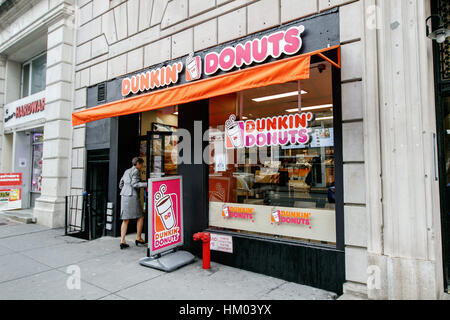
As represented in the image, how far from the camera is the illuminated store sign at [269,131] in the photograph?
4797 millimetres

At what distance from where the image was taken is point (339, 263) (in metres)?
4.17

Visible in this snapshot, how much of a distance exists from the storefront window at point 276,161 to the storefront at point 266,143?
17 millimetres

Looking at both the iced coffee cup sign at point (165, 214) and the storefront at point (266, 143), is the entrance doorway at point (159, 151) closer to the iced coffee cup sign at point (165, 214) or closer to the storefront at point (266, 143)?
the storefront at point (266, 143)

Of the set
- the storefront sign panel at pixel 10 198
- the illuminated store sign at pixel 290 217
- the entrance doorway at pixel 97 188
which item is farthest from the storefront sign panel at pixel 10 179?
the illuminated store sign at pixel 290 217

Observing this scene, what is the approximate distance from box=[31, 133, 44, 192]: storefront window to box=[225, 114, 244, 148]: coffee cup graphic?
10016 mm

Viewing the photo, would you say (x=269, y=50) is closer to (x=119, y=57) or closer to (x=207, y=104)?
(x=207, y=104)

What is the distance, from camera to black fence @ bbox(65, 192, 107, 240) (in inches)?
312

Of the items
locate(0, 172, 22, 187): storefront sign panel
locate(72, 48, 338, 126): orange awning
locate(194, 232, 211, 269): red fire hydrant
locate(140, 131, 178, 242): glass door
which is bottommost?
locate(194, 232, 211, 269): red fire hydrant

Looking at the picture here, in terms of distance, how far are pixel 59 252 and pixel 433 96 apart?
7272 millimetres

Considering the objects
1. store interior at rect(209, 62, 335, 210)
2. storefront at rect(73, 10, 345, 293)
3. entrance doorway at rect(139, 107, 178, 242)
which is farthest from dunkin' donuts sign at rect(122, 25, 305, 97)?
entrance doorway at rect(139, 107, 178, 242)

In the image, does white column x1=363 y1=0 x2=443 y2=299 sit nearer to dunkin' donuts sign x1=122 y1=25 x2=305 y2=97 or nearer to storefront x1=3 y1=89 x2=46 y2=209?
dunkin' donuts sign x1=122 y1=25 x2=305 y2=97

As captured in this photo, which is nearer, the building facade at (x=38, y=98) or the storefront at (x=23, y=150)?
the building facade at (x=38, y=98)

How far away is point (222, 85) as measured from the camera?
4.39 meters
